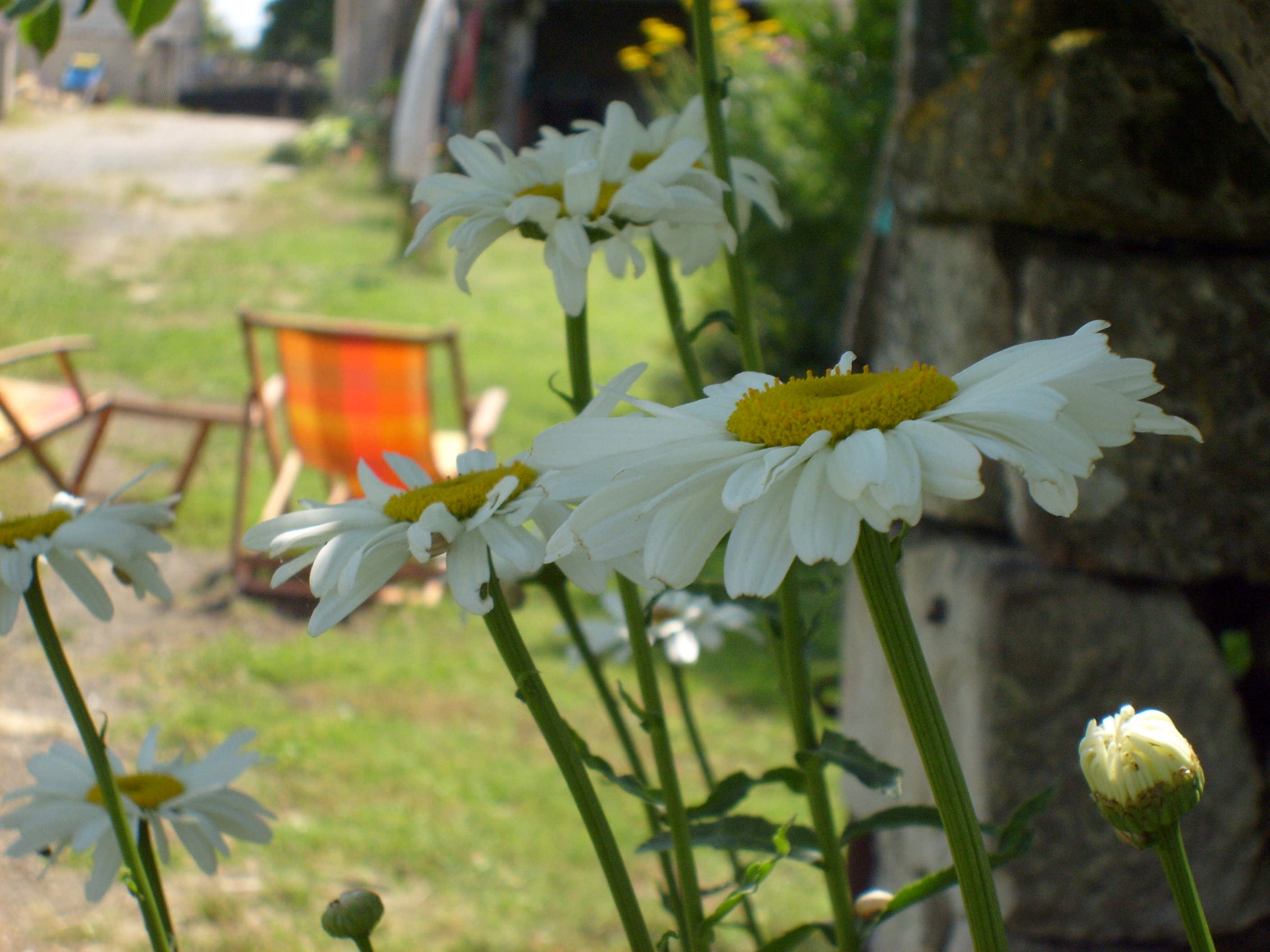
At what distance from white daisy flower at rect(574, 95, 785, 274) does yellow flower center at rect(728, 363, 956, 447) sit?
0.33 meters

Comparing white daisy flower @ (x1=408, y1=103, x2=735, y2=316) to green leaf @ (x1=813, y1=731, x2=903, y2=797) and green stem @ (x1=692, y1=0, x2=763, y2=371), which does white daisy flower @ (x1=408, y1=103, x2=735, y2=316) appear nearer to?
green stem @ (x1=692, y1=0, x2=763, y2=371)

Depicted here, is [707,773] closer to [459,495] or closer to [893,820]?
[893,820]

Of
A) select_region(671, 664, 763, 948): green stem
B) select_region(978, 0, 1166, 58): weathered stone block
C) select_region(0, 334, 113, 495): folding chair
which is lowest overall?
select_region(0, 334, 113, 495): folding chair

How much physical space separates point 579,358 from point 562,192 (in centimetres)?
15

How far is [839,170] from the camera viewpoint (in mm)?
5211

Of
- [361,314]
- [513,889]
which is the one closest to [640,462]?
[513,889]

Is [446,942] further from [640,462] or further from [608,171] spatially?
[640,462]

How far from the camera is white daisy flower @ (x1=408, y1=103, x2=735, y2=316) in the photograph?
2.67ft

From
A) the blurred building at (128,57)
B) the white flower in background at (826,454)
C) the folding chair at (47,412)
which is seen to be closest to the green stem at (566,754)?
the white flower in background at (826,454)

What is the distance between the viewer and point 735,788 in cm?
86

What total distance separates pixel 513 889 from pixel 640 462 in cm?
223

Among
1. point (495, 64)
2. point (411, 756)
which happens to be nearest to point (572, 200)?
point (411, 756)

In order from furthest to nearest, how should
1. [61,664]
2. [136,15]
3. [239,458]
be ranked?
[239,458], [136,15], [61,664]

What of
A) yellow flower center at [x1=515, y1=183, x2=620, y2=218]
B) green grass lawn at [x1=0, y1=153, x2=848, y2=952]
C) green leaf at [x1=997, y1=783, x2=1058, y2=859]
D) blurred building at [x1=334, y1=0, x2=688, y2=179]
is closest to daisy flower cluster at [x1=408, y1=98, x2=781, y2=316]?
yellow flower center at [x1=515, y1=183, x2=620, y2=218]
